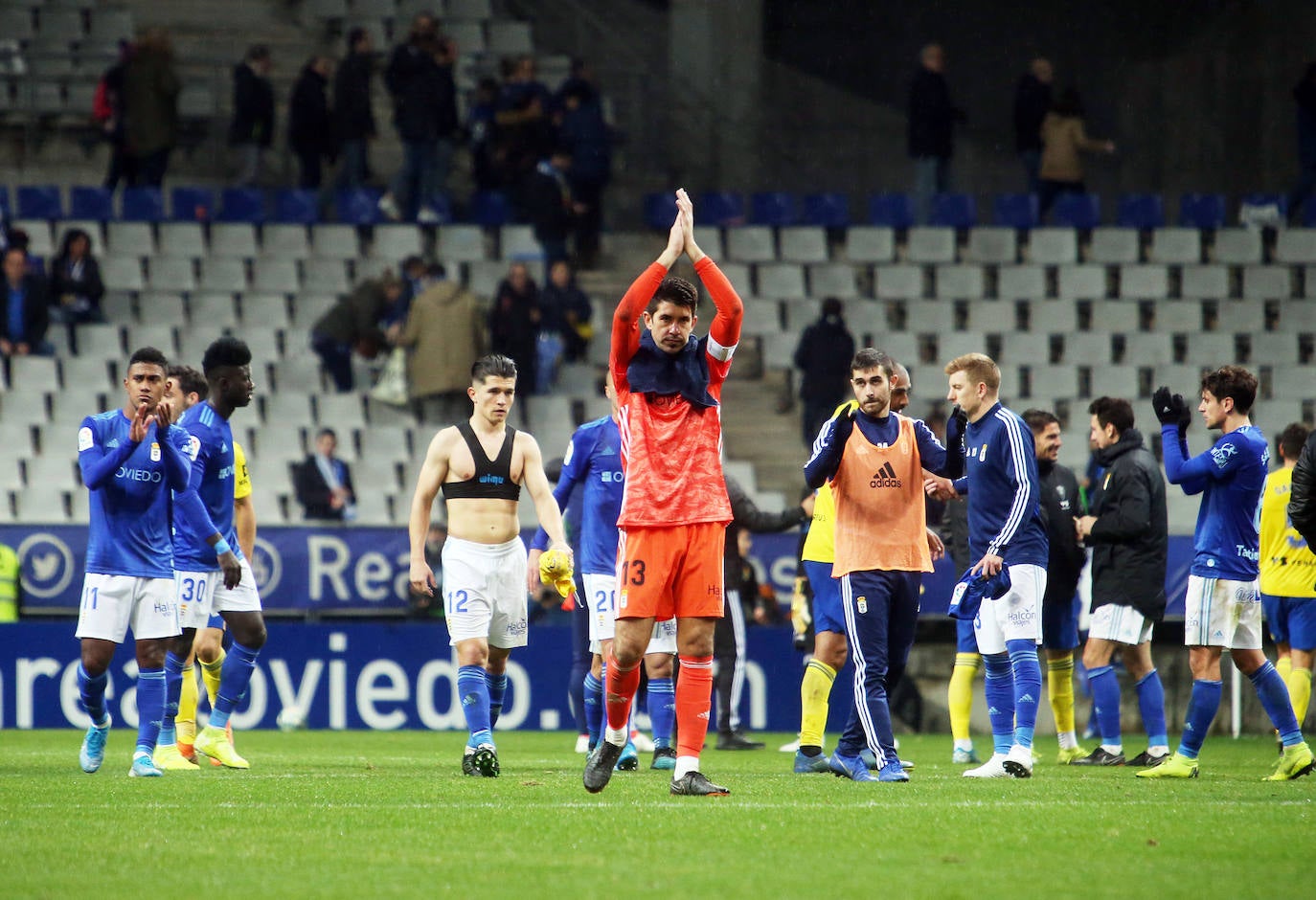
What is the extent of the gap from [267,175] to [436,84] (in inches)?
133

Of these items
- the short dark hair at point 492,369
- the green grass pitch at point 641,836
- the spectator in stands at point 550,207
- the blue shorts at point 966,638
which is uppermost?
the spectator in stands at point 550,207

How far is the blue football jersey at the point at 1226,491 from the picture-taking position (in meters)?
9.49

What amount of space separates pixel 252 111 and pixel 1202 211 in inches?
478

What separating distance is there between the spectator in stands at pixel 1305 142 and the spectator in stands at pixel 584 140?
8.66 meters

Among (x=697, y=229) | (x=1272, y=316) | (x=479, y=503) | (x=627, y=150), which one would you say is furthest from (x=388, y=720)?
(x=1272, y=316)

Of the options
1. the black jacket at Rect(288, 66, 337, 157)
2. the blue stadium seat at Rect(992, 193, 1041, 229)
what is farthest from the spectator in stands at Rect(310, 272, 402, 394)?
the blue stadium seat at Rect(992, 193, 1041, 229)

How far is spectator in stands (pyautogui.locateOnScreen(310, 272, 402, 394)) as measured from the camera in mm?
19469

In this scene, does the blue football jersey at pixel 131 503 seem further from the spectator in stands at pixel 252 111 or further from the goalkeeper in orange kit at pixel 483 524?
the spectator in stands at pixel 252 111

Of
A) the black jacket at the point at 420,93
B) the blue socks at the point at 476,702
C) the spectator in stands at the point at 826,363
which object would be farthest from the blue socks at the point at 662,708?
the black jacket at the point at 420,93

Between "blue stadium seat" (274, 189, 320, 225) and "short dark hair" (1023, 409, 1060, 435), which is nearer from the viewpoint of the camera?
"short dark hair" (1023, 409, 1060, 435)

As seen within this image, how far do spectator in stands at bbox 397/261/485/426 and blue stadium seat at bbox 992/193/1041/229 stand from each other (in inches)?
294

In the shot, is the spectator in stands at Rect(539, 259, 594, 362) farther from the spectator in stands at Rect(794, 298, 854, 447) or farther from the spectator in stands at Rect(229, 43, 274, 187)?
the spectator in stands at Rect(229, 43, 274, 187)

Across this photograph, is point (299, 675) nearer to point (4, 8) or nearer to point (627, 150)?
point (627, 150)

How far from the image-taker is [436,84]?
20.9 meters
